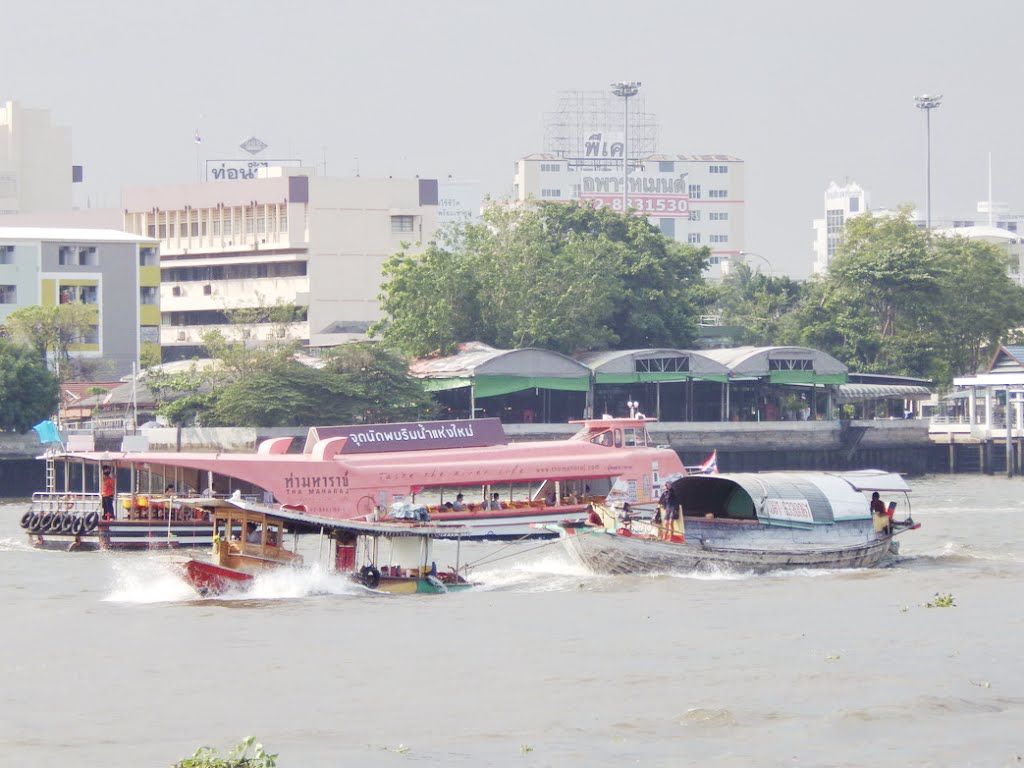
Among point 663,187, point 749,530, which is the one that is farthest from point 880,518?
point 663,187

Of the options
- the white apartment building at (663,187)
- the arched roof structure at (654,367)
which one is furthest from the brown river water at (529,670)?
the white apartment building at (663,187)

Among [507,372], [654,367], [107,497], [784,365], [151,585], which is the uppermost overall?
[784,365]

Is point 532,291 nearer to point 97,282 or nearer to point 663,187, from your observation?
point 97,282

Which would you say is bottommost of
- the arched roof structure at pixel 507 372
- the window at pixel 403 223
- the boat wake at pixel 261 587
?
the boat wake at pixel 261 587

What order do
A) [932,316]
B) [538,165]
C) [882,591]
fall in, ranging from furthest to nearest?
[538,165] → [932,316] → [882,591]

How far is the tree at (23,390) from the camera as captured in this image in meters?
62.0

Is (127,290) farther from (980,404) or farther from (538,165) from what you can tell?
(538,165)

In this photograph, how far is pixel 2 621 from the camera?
28.5 meters

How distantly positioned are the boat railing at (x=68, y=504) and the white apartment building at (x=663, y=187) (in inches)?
4596

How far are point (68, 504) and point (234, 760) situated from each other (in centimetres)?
2560

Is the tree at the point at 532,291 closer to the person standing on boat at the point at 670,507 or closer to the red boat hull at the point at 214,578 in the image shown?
the person standing on boat at the point at 670,507

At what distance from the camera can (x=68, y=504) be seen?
135 feet

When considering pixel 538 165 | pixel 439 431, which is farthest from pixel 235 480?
pixel 538 165

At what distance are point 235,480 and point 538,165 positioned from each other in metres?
128
